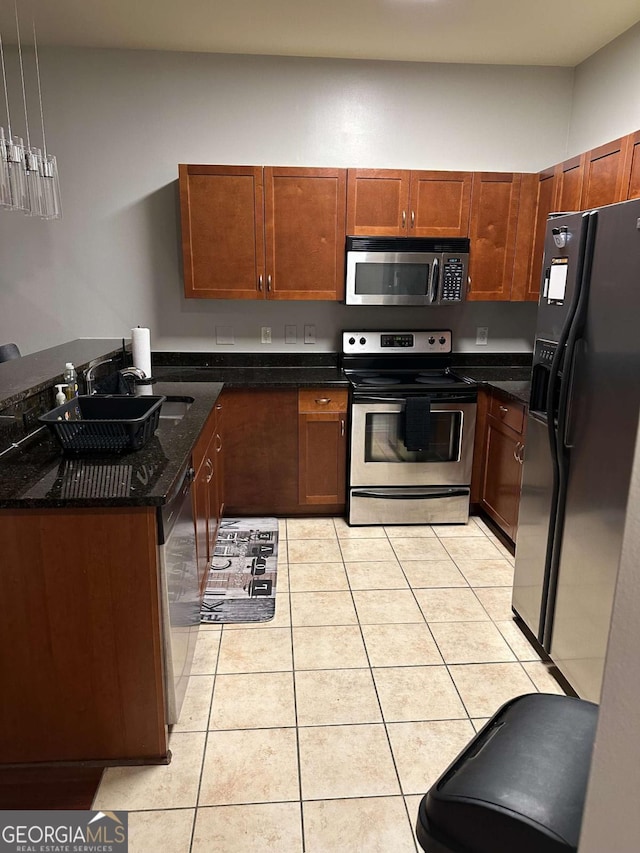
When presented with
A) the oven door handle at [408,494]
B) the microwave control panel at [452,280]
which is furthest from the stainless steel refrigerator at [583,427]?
the microwave control panel at [452,280]

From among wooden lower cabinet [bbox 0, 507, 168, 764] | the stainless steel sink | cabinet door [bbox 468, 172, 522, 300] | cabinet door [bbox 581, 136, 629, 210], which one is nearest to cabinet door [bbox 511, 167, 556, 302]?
cabinet door [bbox 468, 172, 522, 300]

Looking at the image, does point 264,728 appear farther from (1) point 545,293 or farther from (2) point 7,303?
(2) point 7,303

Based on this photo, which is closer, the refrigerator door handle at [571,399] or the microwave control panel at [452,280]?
the refrigerator door handle at [571,399]

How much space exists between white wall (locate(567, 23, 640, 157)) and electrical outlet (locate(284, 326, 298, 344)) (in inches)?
82.1

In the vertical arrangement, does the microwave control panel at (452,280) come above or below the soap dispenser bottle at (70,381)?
above

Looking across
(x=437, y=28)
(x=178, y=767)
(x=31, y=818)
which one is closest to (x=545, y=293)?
(x=437, y=28)

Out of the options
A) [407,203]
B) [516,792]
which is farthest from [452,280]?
[516,792]

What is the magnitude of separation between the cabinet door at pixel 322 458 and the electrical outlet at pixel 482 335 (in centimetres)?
120

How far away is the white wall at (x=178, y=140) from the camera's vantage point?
3.60 meters

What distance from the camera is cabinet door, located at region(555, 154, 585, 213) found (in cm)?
313

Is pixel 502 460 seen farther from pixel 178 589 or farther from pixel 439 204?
pixel 178 589

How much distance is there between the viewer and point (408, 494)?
367 cm

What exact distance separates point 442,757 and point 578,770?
85cm

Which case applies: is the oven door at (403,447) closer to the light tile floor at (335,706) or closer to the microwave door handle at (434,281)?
the light tile floor at (335,706)
